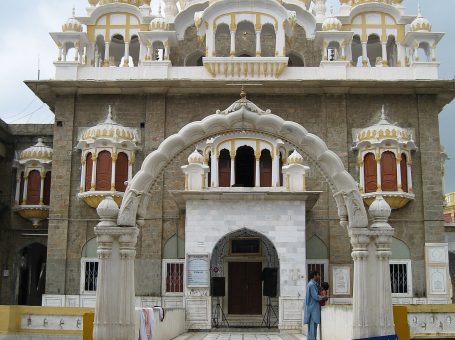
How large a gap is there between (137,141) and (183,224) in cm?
343

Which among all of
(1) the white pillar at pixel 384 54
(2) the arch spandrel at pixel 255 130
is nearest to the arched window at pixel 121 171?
(1) the white pillar at pixel 384 54

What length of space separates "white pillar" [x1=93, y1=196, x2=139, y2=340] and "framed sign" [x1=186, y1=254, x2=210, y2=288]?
30.3ft

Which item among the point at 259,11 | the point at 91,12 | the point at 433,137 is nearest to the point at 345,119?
the point at 433,137

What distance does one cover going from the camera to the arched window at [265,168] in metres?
23.5

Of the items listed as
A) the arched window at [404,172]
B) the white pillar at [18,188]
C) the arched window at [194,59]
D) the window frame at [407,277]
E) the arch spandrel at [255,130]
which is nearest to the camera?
the arch spandrel at [255,130]

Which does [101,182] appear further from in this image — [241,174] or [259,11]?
Answer: [259,11]

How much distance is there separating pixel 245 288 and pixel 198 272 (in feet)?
8.66

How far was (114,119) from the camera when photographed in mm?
24219

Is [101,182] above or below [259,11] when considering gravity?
below

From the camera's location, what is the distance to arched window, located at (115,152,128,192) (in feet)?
77.0

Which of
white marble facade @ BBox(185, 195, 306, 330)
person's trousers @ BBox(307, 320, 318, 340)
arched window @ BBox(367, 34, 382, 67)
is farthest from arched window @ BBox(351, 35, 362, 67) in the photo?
person's trousers @ BBox(307, 320, 318, 340)

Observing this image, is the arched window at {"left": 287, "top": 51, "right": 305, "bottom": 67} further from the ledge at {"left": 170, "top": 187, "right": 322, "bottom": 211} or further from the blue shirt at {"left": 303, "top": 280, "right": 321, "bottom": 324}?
the blue shirt at {"left": 303, "top": 280, "right": 321, "bottom": 324}

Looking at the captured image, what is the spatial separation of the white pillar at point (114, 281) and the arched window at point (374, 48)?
17017 mm

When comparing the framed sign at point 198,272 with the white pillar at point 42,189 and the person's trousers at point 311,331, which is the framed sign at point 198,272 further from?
the person's trousers at point 311,331
